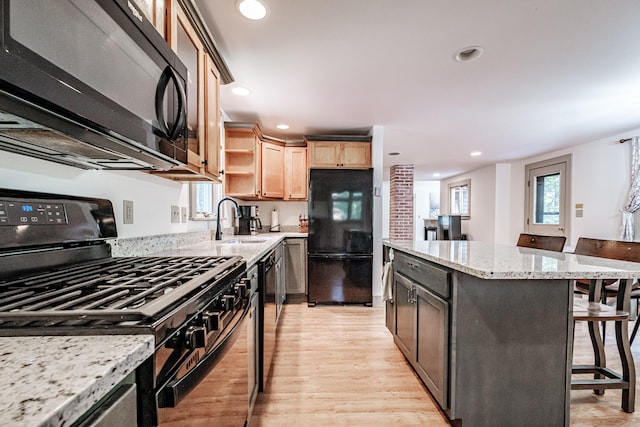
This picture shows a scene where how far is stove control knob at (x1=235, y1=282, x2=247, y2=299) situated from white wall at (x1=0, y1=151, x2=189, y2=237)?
74cm

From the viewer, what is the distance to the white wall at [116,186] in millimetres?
907

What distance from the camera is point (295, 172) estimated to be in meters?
3.79

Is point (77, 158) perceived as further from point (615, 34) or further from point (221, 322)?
point (615, 34)

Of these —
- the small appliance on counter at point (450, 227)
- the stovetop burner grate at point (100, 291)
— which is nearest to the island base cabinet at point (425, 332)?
the stovetop burner grate at point (100, 291)

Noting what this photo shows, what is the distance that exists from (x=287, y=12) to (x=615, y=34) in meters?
2.07

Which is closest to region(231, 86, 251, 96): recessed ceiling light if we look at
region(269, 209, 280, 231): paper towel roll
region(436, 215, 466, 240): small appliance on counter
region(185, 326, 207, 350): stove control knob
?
region(269, 209, 280, 231): paper towel roll

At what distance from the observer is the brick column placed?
19.2ft

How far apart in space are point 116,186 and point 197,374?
3.63 ft

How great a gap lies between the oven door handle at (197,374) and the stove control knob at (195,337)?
6cm

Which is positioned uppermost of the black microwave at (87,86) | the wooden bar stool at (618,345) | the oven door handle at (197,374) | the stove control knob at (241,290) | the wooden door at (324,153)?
the wooden door at (324,153)

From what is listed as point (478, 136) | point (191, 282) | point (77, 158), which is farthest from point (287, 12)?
point (478, 136)

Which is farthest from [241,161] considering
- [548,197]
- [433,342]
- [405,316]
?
[548,197]

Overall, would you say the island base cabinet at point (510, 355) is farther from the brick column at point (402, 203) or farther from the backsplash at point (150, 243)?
the brick column at point (402, 203)

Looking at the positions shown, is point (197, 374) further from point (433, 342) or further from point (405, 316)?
point (405, 316)
